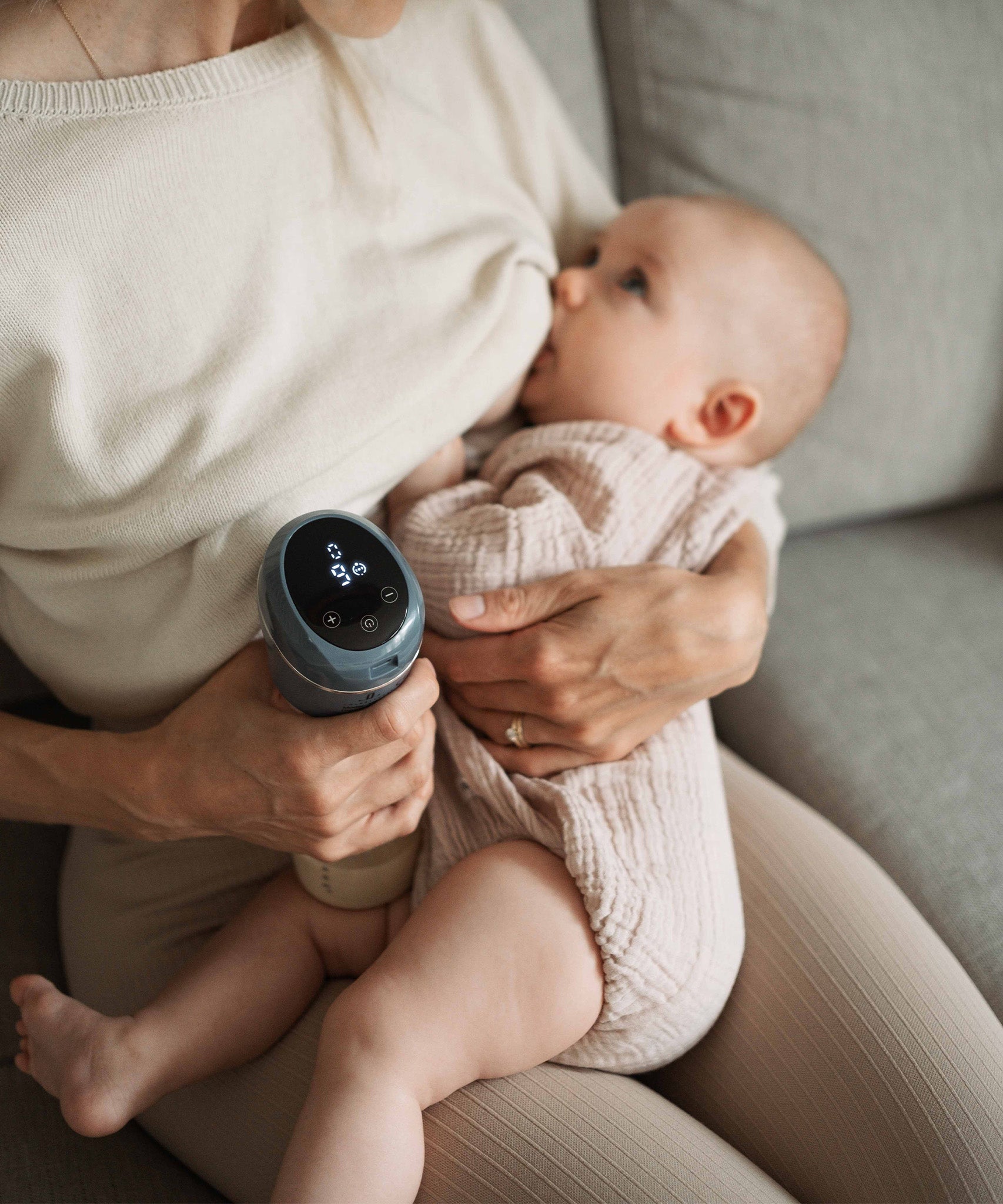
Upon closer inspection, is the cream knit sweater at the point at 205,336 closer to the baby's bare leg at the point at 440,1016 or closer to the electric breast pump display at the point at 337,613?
the electric breast pump display at the point at 337,613

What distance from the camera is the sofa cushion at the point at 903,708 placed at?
3.59ft

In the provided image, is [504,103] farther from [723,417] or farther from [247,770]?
[247,770]

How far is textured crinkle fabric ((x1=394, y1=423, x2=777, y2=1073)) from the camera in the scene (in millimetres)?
801

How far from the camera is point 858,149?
1374mm

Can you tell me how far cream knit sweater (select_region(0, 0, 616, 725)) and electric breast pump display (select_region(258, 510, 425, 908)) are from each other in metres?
0.16

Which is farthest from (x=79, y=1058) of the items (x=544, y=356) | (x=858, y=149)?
(x=858, y=149)

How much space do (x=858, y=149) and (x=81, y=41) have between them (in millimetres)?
1073

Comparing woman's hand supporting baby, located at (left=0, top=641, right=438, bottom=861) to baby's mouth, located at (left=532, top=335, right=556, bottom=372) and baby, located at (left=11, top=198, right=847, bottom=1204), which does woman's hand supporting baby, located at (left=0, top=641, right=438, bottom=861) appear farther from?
baby's mouth, located at (left=532, top=335, right=556, bottom=372)

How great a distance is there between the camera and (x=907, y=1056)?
82cm

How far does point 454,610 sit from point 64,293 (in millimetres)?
420

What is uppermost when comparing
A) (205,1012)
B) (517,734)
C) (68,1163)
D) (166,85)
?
(166,85)

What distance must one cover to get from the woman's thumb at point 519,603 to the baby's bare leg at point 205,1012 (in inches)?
12.2

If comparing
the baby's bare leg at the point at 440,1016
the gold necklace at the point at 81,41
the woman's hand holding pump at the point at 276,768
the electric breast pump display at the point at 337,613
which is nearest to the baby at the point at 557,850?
the baby's bare leg at the point at 440,1016

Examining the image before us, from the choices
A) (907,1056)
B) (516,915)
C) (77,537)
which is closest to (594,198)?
(77,537)
